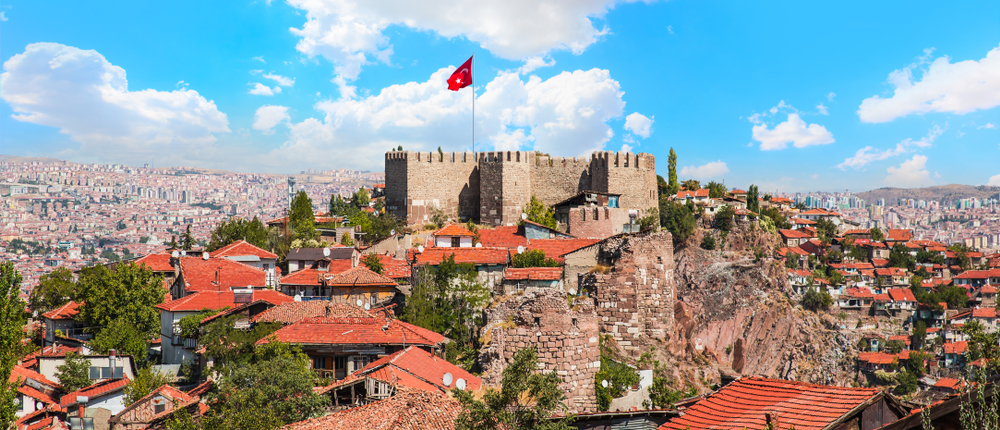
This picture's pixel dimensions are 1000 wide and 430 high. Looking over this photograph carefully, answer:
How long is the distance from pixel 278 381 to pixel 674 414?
788 centimetres

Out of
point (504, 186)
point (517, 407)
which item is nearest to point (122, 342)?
point (517, 407)

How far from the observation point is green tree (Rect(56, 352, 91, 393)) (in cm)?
2362

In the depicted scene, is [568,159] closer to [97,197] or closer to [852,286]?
[852,286]

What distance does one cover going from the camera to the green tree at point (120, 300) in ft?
93.9

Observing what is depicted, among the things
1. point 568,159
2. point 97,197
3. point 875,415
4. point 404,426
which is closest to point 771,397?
point 875,415

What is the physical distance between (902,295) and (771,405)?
81182 mm

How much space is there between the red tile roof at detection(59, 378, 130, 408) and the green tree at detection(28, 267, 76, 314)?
464 inches

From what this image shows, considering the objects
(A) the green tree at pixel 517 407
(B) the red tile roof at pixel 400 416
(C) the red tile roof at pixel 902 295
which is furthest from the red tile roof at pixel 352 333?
(C) the red tile roof at pixel 902 295

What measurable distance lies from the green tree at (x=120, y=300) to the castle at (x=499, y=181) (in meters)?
16.7

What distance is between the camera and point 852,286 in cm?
8075

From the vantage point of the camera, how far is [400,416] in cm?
1215

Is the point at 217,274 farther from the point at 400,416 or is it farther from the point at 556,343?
the point at 400,416

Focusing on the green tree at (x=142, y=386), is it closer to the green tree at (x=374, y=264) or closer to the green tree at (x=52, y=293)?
the green tree at (x=374, y=264)

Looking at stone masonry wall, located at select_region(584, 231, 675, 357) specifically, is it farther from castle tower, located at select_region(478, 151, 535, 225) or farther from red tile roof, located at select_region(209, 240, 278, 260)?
castle tower, located at select_region(478, 151, 535, 225)
